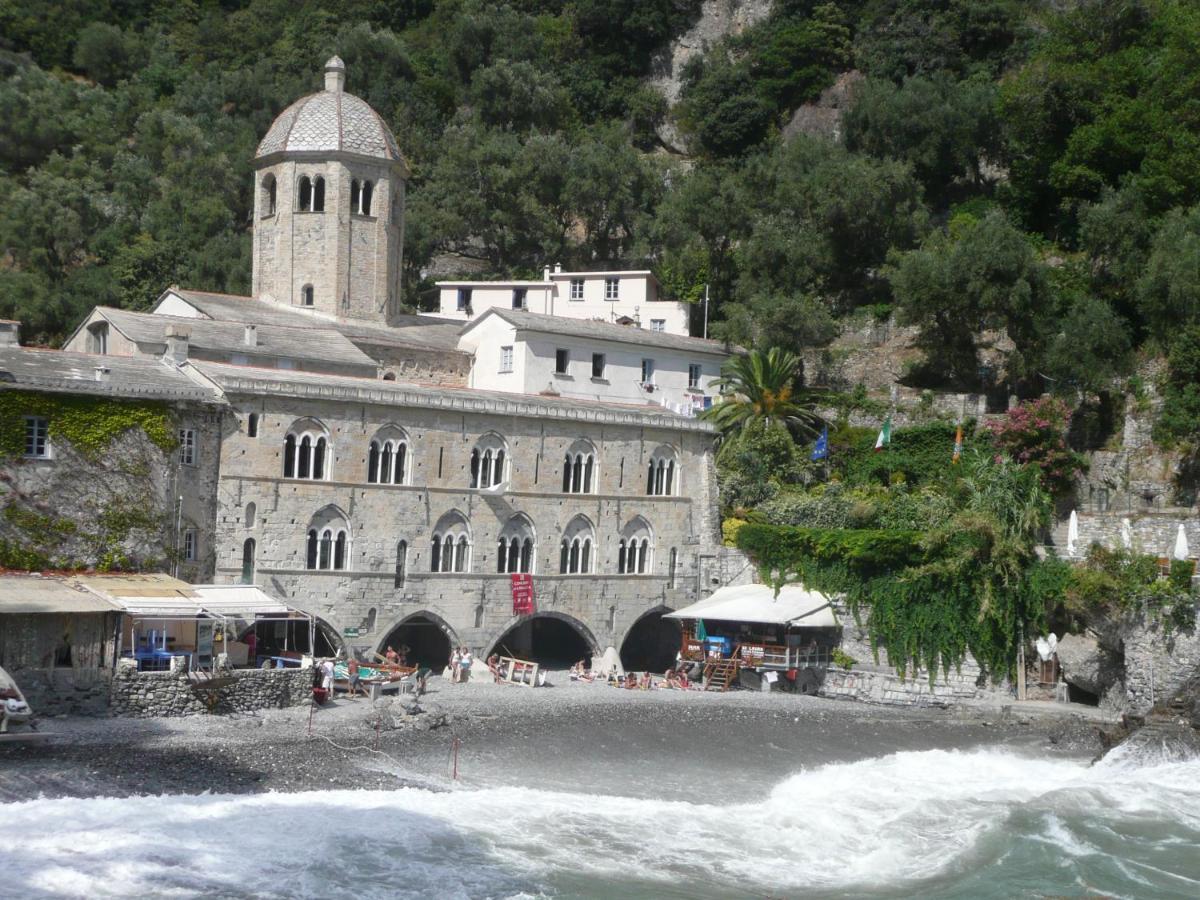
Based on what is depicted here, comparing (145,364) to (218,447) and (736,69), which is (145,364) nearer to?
(218,447)

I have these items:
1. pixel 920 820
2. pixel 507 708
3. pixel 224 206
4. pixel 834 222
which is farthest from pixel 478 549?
pixel 224 206

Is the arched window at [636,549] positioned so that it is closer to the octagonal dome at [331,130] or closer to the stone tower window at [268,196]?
Answer: the octagonal dome at [331,130]

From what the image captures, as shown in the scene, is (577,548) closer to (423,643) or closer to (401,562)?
(423,643)

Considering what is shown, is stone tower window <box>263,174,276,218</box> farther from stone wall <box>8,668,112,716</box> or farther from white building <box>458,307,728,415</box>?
stone wall <box>8,668,112,716</box>

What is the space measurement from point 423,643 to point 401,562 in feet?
15.7

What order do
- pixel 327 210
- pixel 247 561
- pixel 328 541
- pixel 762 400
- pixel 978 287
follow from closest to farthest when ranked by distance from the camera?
pixel 247 561 → pixel 328 541 → pixel 978 287 → pixel 762 400 → pixel 327 210

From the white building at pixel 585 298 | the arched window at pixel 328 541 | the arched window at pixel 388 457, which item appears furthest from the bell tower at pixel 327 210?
the arched window at pixel 328 541

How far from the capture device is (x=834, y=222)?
59156 millimetres

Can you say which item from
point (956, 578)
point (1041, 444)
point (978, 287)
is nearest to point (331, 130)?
point (978, 287)

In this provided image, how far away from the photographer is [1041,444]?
4784 cm

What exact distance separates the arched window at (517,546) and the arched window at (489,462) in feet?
4.34

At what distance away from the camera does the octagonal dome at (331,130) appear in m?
51.1

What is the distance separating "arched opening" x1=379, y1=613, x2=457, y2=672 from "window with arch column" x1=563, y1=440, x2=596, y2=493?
5.87m

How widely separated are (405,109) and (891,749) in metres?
52.3
